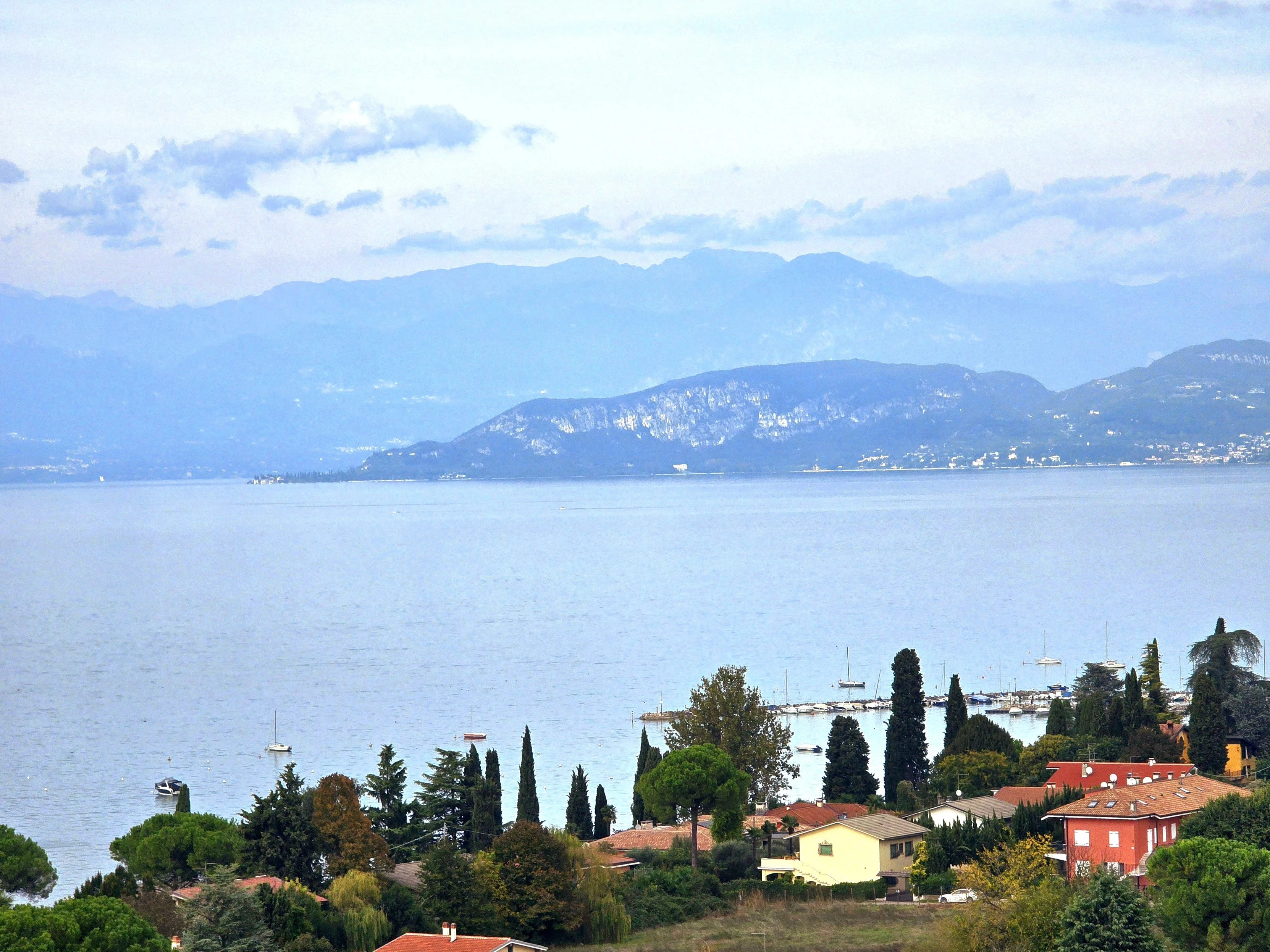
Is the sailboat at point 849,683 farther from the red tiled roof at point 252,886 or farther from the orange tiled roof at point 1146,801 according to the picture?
the red tiled roof at point 252,886

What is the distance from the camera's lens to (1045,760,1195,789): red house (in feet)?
149

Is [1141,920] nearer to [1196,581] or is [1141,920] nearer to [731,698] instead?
[731,698]

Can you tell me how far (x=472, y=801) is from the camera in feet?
162

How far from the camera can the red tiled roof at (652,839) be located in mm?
45906

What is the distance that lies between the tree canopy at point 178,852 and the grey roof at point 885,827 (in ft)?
→ 56.4

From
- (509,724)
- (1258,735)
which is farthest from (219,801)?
(1258,735)

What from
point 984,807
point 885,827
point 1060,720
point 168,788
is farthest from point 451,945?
point 168,788

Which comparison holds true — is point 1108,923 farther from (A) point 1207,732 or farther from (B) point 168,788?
(B) point 168,788

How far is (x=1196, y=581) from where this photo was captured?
143250 mm

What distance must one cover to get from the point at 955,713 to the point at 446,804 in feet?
78.5

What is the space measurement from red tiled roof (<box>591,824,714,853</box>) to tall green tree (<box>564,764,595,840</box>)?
218cm

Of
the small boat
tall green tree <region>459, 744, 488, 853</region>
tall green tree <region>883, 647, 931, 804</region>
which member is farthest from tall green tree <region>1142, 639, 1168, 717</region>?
the small boat

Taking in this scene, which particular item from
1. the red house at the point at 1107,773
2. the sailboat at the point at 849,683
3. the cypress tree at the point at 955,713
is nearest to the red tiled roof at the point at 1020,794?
the red house at the point at 1107,773

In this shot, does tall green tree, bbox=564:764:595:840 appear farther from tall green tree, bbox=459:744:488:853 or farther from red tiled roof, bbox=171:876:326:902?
red tiled roof, bbox=171:876:326:902
